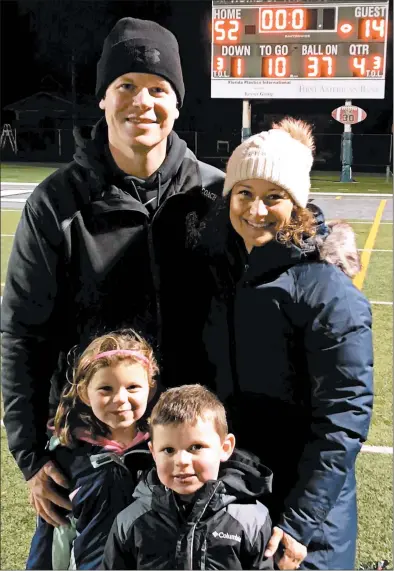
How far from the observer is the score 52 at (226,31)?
6.06 ft

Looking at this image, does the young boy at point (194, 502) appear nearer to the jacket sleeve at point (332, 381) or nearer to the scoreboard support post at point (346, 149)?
the jacket sleeve at point (332, 381)

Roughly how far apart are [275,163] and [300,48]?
1.14 ft

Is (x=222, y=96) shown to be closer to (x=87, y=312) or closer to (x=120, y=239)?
(x=120, y=239)

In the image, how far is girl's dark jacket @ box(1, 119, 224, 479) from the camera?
179 centimetres

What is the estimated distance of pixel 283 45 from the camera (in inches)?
72.6

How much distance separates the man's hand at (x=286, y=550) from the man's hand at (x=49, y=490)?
54 cm

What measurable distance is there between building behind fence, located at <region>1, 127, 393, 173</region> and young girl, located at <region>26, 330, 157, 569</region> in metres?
0.49

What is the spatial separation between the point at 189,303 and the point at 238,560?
23.9 inches

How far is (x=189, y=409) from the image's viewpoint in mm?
1773

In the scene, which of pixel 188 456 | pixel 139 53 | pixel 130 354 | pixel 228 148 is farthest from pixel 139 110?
pixel 188 456

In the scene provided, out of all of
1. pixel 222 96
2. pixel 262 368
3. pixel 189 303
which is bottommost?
pixel 262 368

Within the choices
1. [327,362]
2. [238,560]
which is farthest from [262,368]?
[238,560]

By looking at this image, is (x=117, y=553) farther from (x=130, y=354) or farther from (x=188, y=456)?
(x=130, y=354)

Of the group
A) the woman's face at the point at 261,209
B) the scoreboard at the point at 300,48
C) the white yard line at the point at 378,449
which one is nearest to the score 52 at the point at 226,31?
the scoreboard at the point at 300,48
